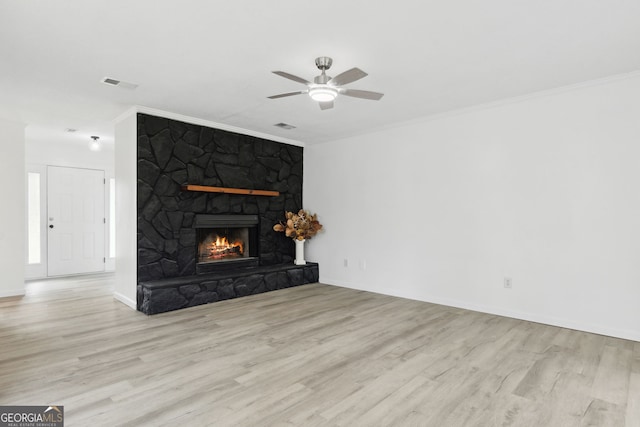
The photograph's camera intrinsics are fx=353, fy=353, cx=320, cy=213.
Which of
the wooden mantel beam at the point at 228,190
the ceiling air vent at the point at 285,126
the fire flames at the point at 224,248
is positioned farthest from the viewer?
the fire flames at the point at 224,248

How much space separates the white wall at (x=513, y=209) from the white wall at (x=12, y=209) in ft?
16.1

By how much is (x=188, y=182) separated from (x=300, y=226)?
1918 mm

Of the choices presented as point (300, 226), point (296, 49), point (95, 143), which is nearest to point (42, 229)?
point (95, 143)

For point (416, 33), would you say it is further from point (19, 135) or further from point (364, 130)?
point (19, 135)

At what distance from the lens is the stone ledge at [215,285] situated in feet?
13.7

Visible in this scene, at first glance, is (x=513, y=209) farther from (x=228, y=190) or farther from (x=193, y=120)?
(x=193, y=120)

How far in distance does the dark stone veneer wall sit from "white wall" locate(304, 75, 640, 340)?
4.49 ft

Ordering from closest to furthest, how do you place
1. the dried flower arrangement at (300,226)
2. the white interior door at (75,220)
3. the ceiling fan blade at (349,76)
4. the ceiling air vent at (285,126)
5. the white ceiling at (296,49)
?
the white ceiling at (296,49) < the ceiling fan blade at (349,76) < the ceiling air vent at (285,126) < the dried flower arrangement at (300,226) < the white interior door at (75,220)

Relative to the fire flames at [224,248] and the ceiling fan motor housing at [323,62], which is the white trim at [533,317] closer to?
the fire flames at [224,248]

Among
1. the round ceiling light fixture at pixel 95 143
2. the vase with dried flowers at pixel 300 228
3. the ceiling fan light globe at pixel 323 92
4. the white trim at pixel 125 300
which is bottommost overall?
the white trim at pixel 125 300

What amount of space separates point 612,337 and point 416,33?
337cm

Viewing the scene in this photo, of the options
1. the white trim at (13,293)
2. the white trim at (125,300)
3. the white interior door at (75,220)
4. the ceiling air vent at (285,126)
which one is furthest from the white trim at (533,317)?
the white interior door at (75,220)

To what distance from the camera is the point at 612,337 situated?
3393 mm

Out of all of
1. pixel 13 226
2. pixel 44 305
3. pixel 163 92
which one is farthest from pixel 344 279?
pixel 13 226
